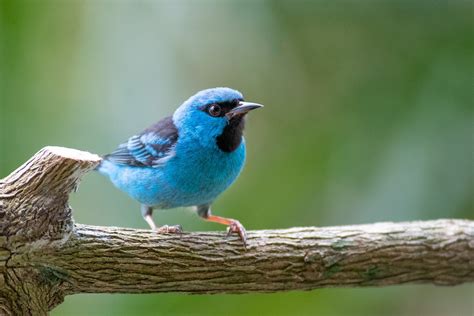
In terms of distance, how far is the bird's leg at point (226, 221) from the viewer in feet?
Answer: 13.6

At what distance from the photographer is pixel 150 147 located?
4.71 metres

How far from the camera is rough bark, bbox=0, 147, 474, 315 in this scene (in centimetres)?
332

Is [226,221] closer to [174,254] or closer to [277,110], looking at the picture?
[174,254]

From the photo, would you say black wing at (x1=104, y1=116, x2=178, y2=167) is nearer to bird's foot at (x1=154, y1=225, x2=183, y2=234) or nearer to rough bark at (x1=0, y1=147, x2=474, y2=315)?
bird's foot at (x1=154, y1=225, x2=183, y2=234)

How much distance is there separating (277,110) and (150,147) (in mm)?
1250

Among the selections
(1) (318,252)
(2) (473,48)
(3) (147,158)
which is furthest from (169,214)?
(2) (473,48)

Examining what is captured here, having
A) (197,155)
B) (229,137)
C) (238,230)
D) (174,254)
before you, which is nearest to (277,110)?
(229,137)

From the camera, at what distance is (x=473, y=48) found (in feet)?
17.0

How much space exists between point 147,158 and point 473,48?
8.20 feet

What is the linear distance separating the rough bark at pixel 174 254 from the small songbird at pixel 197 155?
41 cm

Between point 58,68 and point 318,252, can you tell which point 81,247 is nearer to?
point 318,252

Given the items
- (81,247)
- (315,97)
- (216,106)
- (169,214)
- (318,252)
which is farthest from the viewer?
(315,97)

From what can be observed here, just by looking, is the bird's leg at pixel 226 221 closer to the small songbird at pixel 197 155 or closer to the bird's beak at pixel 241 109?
the small songbird at pixel 197 155

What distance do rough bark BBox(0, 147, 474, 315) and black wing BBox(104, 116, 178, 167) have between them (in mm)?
741
